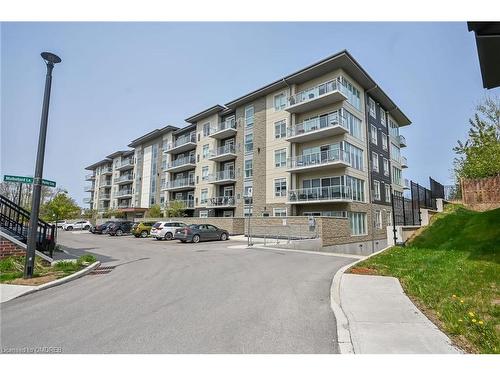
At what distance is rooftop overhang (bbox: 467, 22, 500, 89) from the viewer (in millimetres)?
5041

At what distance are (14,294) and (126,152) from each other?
193ft

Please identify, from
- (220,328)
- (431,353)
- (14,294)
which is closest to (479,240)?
(431,353)

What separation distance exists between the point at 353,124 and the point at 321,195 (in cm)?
818

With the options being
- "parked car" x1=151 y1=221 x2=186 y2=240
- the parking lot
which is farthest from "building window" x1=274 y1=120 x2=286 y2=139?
the parking lot

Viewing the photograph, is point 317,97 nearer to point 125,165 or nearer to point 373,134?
point 373,134

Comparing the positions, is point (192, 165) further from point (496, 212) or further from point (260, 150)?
point (496, 212)

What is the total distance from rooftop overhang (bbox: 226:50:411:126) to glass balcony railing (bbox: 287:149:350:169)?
8.18 meters

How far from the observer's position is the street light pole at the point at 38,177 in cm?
819

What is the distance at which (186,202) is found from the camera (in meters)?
40.9

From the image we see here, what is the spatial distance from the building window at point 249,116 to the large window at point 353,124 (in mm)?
11529

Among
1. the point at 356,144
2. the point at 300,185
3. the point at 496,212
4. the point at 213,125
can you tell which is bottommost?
the point at 496,212

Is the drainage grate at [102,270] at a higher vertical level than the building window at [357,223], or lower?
lower

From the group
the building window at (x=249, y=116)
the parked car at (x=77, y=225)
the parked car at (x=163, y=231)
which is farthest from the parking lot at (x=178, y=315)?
the parked car at (x=77, y=225)

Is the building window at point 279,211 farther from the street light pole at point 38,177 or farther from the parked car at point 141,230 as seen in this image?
the street light pole at point 38,177
